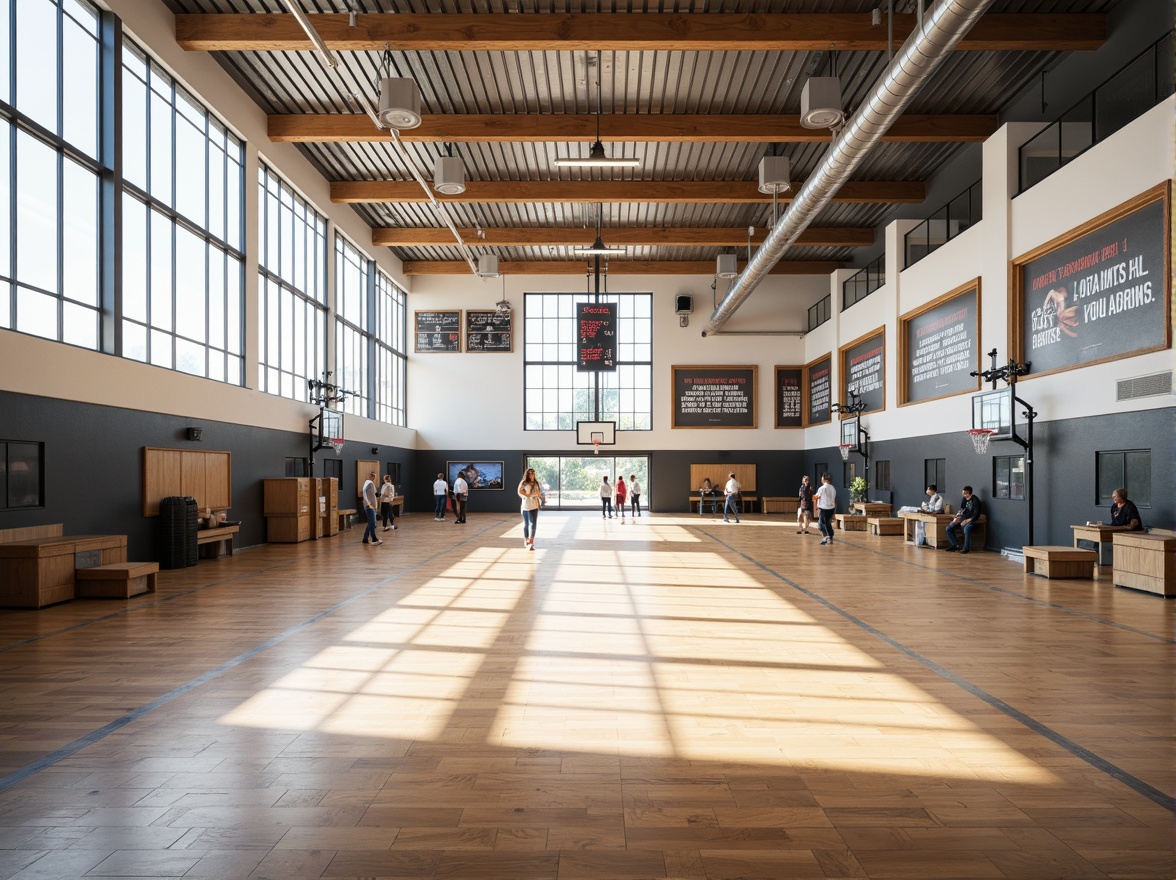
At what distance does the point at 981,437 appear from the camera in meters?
13.1

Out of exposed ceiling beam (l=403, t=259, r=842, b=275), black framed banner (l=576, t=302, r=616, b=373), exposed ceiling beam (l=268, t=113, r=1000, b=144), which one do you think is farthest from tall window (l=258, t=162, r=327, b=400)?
black framed banner (l=576, t=302, r=616, b=373)

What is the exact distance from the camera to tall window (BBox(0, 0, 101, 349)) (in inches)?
324

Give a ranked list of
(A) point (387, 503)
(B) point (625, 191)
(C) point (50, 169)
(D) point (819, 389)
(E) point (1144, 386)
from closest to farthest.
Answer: (C) point (50, 169) < (E) point (1144, 386) < (B) point (625, 191) < (A) point (387, 503) < (D) point (819, 389)

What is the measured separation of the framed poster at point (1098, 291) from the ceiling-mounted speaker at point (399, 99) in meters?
9.38

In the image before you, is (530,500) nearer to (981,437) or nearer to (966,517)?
(966,517)

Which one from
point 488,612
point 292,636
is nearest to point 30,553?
point 292,636

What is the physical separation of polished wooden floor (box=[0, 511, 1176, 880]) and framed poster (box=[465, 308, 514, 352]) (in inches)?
710

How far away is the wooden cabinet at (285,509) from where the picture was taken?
14.5 m

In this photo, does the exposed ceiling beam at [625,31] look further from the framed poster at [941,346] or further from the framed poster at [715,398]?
the framed poster at [715,398]

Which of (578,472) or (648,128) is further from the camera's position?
(578,472)

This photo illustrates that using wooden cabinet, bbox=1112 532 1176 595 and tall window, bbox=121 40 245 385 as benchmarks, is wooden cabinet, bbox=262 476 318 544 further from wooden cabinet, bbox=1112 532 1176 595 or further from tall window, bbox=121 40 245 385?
wooden cabinet, bbox=1112 532 1176 595

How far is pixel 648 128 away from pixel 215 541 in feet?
34.8

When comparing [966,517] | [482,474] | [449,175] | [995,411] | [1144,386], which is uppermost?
[449,175]

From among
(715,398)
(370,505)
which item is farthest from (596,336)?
(370,505)
